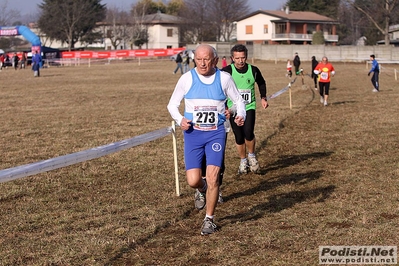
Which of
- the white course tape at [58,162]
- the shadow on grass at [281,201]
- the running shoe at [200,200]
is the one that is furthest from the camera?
the running shoe at [200,200]

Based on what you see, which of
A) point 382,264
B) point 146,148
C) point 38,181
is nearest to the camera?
point 382,264

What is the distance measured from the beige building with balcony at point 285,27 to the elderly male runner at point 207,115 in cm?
9293

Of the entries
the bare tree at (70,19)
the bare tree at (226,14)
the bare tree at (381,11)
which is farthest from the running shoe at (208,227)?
the bare tree at (226,14)

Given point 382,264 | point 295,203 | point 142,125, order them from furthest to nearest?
point 142,125, point 295,203, point 382,264

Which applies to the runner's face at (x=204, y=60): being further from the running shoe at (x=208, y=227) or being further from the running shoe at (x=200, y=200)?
the running shoe at (x=200, y=200)

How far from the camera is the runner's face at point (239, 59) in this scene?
29.6ft

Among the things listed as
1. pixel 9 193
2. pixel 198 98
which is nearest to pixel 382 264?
pixel 198 98

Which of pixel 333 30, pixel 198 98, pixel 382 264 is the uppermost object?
pixel 333 30

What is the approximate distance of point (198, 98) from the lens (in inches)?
255

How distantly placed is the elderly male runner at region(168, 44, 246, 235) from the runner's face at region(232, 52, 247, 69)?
98.7 inches

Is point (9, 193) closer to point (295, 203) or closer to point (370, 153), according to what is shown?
point (295, 203)

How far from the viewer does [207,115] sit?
6.46m

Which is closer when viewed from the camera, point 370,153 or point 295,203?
point 295,203

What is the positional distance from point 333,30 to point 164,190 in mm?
99870
